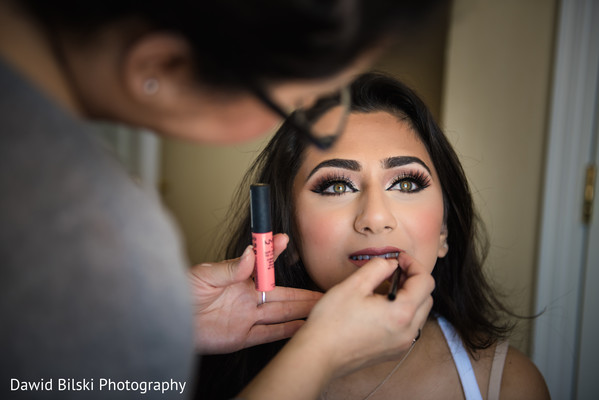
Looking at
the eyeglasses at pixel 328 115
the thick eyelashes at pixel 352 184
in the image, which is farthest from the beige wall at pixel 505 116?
the eyeglasses at pixel 328 115

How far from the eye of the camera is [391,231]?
0.96m

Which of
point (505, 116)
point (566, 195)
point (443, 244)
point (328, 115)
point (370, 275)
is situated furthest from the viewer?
point (505, 116)

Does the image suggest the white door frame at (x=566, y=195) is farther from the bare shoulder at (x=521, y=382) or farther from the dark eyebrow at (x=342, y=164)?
the dark eyebrow at (x=342, y=164)

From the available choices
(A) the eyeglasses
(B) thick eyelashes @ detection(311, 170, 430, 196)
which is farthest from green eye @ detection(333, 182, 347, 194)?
(A) the eyeglasses

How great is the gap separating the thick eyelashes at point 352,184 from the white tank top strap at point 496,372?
46 centimetres

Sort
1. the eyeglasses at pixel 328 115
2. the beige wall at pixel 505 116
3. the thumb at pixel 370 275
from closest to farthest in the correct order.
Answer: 1. the eyeglasses at pixel 328 115
2. the thumb at pixel 370 275
3. the beige wall at pixel 505 116

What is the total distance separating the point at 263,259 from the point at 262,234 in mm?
59

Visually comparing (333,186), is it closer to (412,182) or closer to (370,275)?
(412,182)

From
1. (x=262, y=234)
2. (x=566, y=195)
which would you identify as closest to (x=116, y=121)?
(x=262, y=234)

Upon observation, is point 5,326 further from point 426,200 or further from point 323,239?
point 426,200

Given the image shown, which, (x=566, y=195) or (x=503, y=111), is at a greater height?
(x=503, y=111)

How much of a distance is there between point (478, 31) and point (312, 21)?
1575mm

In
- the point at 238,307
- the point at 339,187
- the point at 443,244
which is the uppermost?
the point at 339,187

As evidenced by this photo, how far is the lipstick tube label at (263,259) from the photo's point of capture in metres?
0.88
